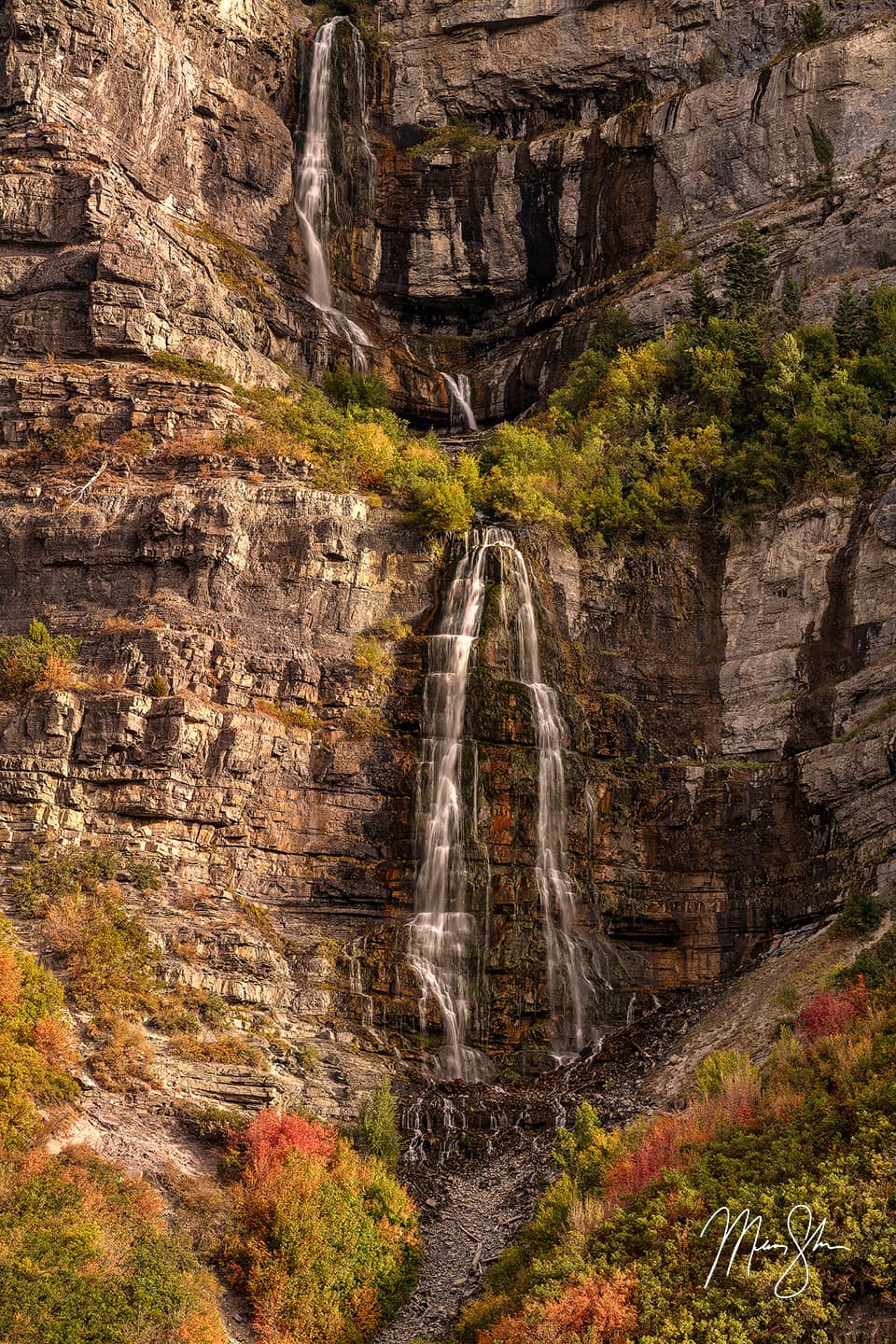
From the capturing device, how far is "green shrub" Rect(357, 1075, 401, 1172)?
27922 mm

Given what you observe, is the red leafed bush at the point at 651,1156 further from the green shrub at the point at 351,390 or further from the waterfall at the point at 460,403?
the waterfall at the point at 460,403

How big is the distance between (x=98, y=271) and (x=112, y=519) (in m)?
11.5

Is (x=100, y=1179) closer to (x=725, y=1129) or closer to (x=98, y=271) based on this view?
(x=725, y=1129)

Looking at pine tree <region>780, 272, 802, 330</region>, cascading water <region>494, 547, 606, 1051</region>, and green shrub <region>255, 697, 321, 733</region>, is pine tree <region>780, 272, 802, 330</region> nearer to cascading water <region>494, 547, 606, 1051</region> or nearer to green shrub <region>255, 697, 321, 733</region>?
cascading water <region>494, 547, 606, 1051</region>

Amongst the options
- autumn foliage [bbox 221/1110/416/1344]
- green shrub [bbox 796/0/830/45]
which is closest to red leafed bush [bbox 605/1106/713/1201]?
autumn foliage [bbox 221/1110/416/1344]

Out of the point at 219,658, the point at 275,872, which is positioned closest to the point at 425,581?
the point at 219,658

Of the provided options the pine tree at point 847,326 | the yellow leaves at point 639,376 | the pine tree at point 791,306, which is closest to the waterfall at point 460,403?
the yellow leaves at point 639,376

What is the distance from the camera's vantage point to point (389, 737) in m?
38.1

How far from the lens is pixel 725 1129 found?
23641 mm

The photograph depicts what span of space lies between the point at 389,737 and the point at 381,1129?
41.5ft

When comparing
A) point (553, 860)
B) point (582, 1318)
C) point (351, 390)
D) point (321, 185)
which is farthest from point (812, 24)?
point (582, 1318)

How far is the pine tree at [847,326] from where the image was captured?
4653cm

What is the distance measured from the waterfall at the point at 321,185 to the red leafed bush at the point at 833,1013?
39.0 m
